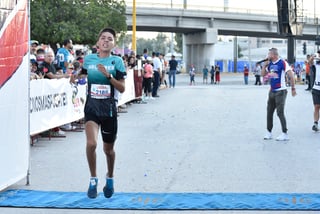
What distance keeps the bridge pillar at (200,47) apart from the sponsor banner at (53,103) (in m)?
60.4

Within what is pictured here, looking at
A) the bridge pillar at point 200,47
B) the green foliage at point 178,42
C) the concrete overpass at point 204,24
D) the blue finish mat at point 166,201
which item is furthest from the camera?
the green foliage at point 178,42

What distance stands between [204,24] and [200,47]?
23.3 ft

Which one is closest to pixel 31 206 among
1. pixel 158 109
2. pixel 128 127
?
pixel 128 127

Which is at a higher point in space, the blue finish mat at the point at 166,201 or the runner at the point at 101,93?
the runner at the point at 101,93

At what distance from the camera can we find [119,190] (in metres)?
8.71

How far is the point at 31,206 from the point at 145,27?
6453 centimetres

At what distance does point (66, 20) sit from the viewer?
43.7 metres

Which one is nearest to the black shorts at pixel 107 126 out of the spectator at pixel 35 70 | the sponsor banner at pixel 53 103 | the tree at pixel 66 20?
the sponsor banner at pixel 53 103

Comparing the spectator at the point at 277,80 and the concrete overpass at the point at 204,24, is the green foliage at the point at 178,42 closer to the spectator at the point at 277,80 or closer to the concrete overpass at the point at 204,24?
the concrete overpass at the point at 204,24

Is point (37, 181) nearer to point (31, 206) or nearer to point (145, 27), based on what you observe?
point (31, 206)

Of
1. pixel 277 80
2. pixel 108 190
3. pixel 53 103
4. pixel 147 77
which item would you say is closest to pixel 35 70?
pixel 53 103

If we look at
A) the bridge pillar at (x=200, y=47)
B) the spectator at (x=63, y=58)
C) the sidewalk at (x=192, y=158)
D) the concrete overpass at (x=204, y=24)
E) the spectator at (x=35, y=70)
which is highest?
the concrete overpass at (x=204, y=24)

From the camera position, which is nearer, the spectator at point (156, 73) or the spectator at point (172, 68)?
the spectator at point (156, 73)

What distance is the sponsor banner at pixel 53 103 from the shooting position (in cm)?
1261
